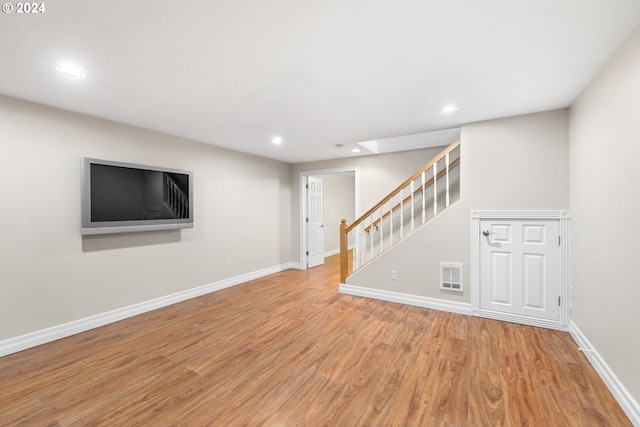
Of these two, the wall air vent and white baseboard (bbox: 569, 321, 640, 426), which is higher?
the wall air vent

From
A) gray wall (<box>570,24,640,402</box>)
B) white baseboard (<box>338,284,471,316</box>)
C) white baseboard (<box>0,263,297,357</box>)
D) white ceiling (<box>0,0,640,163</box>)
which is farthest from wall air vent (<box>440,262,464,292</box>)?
white baseboard (<box>0,263,297,357</box>)

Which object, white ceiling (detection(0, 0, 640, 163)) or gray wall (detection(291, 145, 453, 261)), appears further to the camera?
gray wall (detection(291, 145, 453, 261))

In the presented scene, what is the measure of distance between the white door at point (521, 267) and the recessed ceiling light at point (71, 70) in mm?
4031

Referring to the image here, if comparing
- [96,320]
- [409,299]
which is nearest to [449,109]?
[409,299]

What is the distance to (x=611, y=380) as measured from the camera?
1843mm

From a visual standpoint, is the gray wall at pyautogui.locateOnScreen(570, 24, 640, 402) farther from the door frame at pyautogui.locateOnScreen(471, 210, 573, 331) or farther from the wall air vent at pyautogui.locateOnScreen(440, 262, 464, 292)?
the wall air vent at pyautogui.locateOnScreen(440, 262, 464, 292)

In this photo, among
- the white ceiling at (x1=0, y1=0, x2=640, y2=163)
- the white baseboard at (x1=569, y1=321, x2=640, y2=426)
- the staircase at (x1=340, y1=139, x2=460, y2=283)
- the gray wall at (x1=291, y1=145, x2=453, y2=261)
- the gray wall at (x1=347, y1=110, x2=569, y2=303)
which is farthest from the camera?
the gray wall at (x1=291, y1=145, x2=453, y2=261)

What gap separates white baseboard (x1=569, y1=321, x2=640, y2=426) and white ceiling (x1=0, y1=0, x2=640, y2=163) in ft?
7.19

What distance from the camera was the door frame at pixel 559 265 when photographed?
2773mm

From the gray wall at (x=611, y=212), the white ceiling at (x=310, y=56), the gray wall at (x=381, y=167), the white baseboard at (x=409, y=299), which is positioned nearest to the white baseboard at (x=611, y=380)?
the gray wall at (x=611, y=212)

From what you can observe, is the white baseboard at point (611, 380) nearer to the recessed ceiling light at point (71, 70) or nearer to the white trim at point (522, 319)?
the white trim at point (522, 319)

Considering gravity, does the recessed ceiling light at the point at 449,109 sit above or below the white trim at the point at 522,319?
above

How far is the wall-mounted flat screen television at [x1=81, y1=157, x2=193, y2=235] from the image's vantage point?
113 inches

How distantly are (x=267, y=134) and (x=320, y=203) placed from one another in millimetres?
2889
